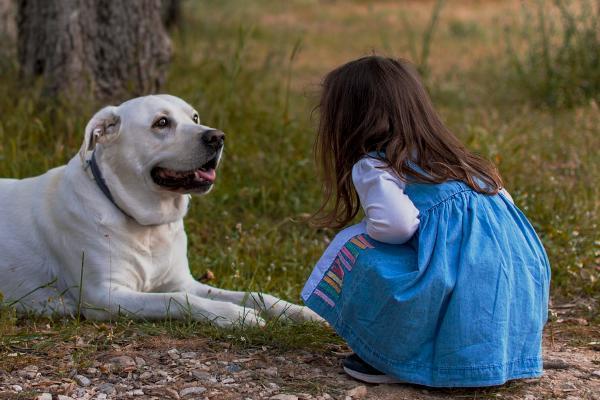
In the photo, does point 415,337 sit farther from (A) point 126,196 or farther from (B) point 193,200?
(B) point 193,200

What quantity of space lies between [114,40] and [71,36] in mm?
287

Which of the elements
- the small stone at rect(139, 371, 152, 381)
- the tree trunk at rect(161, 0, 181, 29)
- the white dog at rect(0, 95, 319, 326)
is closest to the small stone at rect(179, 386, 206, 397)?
the small stone at rect(139, 371, 152, 381)

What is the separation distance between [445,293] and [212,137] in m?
1.30

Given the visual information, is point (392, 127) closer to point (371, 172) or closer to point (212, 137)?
point (371, 172)

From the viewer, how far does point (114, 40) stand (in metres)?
6.00

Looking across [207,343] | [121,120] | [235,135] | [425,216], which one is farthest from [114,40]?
[425,216]

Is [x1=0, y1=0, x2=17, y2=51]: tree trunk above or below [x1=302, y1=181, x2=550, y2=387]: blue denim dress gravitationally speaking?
above

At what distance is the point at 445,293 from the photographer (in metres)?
3.04

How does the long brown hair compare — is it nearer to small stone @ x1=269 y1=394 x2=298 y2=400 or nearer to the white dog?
the white dog

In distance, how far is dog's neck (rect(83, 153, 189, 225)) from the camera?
3.85 m

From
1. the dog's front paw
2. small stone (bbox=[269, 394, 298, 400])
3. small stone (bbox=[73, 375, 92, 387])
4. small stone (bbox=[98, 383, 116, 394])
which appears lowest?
small stone (bbox=[98, 383, 116, 394])

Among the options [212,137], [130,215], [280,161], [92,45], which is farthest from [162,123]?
[92,45]

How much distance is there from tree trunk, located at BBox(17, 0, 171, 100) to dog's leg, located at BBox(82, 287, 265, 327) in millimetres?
2271

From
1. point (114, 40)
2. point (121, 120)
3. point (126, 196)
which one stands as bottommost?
point (126, 196)
